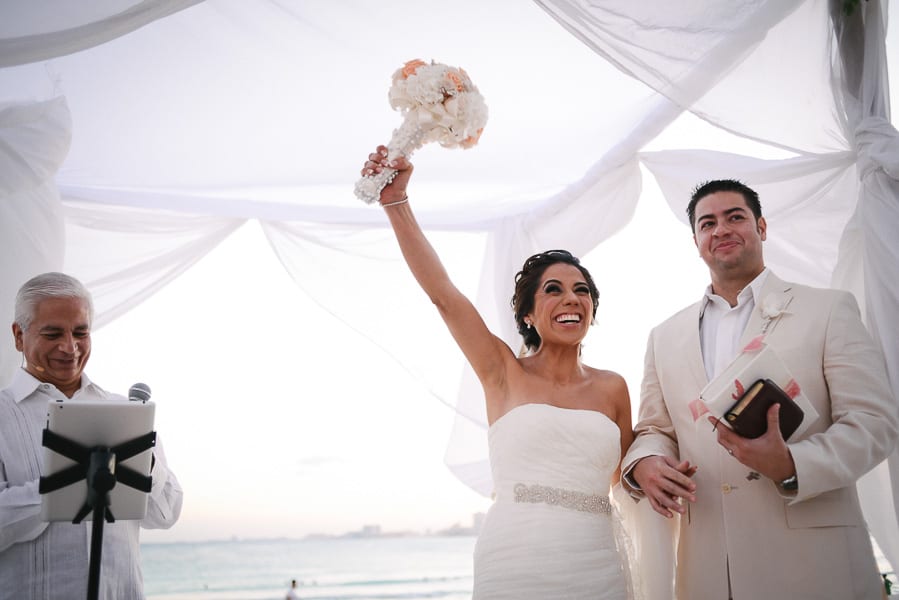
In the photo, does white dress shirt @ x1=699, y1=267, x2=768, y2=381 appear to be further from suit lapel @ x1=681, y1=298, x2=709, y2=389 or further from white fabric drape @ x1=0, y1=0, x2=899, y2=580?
white fabric drape @ x1=0, y1=0, x2=899, y2=580

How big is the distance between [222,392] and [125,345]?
943 inches

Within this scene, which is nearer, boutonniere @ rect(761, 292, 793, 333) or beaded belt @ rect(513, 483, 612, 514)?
boutonniere @ rect(761, 292, 793, 333)

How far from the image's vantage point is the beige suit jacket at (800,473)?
8.25 ft

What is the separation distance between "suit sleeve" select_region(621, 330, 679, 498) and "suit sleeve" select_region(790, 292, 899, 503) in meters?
0.56

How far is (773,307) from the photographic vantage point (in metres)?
2.83

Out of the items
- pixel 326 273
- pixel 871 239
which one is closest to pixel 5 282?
pixel 326 273

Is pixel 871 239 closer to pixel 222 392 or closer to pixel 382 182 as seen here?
pixel 382 182

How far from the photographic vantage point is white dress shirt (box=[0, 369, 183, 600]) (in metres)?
2.78

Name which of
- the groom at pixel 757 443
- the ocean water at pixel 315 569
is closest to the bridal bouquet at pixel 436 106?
the groom at pixel 757 443

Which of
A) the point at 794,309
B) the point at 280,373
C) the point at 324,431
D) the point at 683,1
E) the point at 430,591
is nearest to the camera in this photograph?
the point at 794,309

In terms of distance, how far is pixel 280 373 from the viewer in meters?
29.2

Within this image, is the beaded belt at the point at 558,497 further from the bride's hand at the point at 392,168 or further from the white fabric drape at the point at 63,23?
the white fabric drape at the point at 63,23

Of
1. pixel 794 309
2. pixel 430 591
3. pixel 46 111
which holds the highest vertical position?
pixel 46 111

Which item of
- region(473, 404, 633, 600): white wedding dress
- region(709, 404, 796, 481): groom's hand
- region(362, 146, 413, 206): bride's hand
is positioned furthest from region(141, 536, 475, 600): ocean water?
region(709, 404, 796, 481): groom's hand
